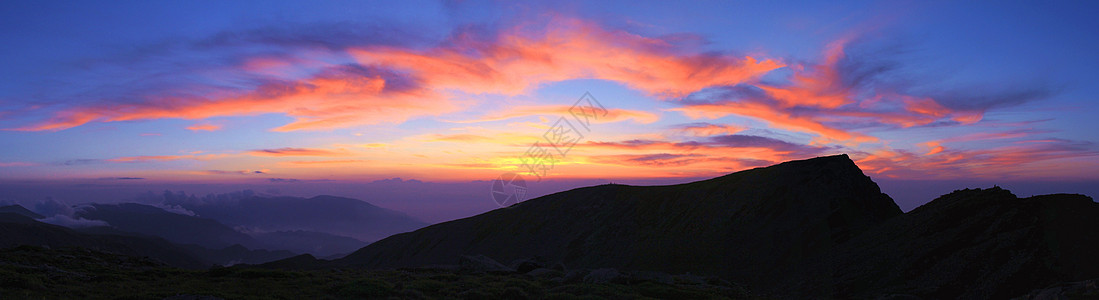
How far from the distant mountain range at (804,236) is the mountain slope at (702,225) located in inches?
8.7

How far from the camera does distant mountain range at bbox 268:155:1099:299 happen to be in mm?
38594

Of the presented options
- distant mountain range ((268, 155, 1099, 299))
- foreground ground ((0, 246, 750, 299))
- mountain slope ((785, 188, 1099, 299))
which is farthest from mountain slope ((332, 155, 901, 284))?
foreground ground ((0, 246, 750, 299))

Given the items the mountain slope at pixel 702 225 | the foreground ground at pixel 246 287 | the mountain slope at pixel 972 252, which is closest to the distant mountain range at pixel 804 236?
the mountain slope at pixel 972 252

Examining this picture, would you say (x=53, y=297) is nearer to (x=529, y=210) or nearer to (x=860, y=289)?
(x=860, y=289)

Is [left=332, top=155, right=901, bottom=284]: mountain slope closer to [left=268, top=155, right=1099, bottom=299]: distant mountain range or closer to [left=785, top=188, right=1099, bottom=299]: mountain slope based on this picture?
[left=268, top=155, right=1099, bottom=299]: distant mountain range

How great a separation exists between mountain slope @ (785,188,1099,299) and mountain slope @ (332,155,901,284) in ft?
25.1

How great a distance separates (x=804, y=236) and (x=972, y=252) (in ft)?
66.5

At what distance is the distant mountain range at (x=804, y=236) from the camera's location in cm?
3859

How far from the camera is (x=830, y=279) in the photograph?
4631 cm

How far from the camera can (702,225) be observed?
72875mm

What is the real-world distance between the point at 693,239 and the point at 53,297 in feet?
209

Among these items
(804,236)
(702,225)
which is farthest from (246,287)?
(702,225)

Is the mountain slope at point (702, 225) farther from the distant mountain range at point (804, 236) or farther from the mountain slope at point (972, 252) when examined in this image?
the mountain slope at point (972, 252)

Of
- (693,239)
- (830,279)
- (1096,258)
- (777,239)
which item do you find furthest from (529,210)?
(1096,258)
